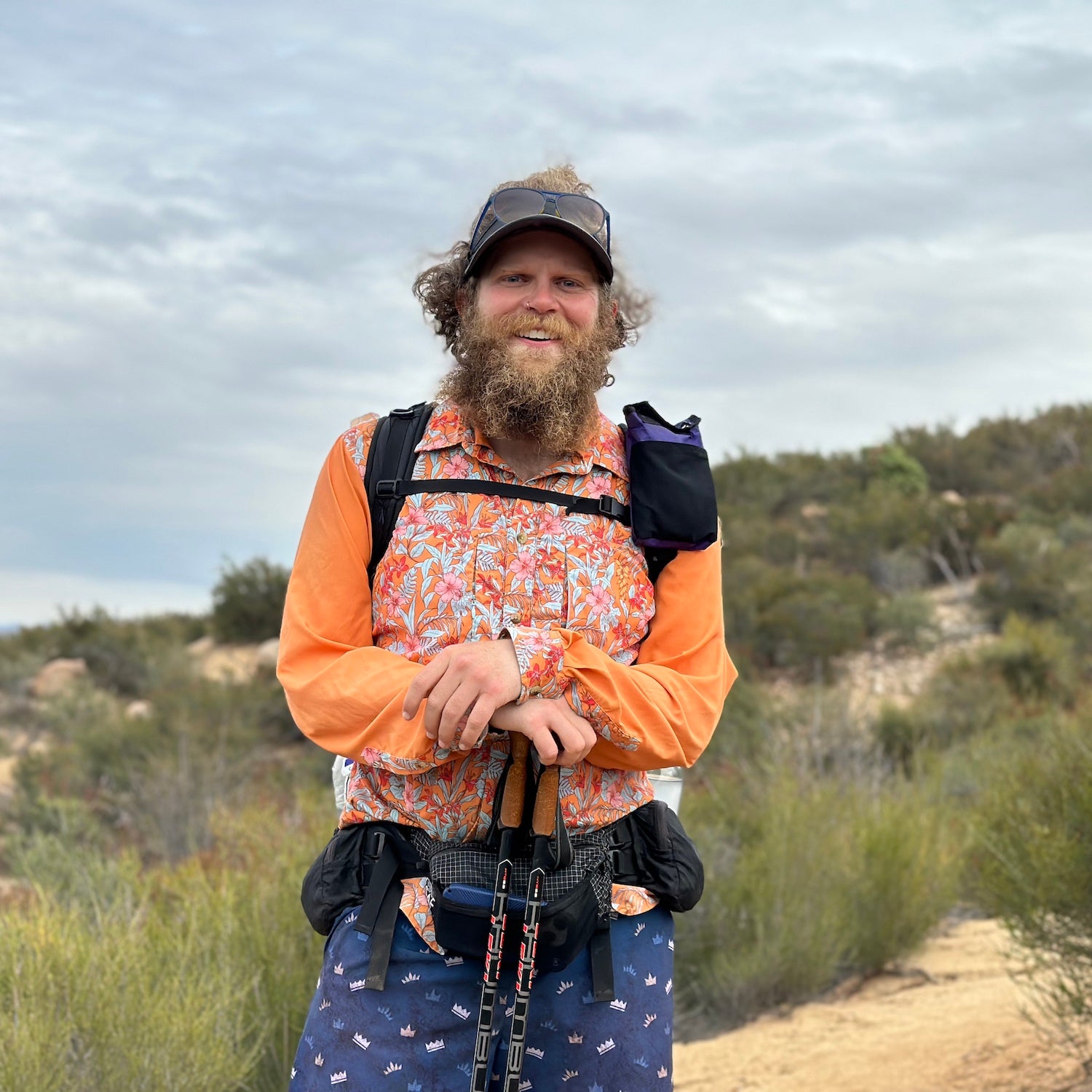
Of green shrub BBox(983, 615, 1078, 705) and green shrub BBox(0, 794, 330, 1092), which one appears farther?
green shrub BBox(983, 615, 1078, 705)

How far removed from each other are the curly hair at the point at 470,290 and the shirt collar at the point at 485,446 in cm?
26

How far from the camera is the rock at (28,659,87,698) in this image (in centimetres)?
2045

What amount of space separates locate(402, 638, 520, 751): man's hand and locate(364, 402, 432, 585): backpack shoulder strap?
1.30 feet

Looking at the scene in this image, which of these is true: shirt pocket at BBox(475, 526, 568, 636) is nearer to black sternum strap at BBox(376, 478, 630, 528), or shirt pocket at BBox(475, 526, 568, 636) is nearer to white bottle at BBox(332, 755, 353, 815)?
black sternum strap at BBox(376, 478, 630, 528)

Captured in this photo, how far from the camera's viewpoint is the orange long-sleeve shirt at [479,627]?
7.62 feet

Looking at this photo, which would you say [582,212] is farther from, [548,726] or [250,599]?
[250,599]

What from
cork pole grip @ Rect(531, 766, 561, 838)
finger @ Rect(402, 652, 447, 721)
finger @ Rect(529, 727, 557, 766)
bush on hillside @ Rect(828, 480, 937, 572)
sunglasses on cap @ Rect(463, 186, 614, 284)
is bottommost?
cork pole grip @ Rect(531, 766, 561, 838)

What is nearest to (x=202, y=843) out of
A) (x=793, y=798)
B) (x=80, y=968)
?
(x=793, y=798)

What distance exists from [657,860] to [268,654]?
1820 centimetres

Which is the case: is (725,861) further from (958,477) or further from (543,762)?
(958,477)

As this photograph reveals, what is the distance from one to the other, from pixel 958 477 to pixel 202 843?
21495 mm

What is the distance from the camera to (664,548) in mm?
2617

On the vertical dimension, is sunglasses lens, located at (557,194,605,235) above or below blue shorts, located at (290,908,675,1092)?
above

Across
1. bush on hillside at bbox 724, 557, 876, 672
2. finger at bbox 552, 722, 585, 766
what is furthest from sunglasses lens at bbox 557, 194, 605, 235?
bush on hillside at bbox 724, 557, 876, 672
